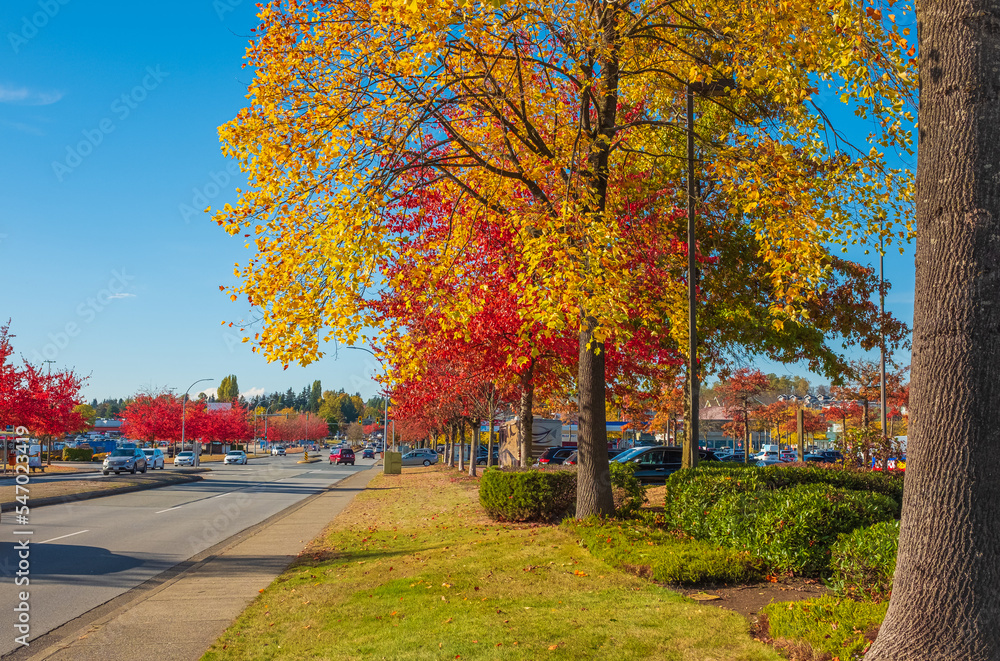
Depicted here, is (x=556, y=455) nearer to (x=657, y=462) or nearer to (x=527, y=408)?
(x=657, y=462)

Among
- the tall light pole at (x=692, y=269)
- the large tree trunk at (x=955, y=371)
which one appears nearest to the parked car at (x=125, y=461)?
the tall light pole at (x=692, y=269)

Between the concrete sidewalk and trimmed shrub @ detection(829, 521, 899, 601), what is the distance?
603cm

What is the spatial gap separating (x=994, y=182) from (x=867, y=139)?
6.82 m

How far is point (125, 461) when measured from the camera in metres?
40.1

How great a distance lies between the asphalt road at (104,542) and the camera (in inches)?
352

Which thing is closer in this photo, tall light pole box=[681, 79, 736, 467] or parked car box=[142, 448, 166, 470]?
tall light pole box=[681, 79, 736, 467]

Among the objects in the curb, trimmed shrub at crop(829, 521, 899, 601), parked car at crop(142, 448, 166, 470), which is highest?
trimmed shrub at crop(829, 521, 899, 601)

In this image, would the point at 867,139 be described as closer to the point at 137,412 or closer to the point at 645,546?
the point at 645,546

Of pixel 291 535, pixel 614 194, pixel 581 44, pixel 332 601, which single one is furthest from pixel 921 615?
pixel 291 535

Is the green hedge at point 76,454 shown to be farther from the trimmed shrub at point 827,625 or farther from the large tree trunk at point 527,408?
the trimmed shrub at point 827,625

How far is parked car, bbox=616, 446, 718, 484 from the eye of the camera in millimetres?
23922

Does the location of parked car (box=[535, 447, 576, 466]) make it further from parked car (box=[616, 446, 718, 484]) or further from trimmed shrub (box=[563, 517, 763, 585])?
trimmed shrub (box=[563, 517, 763, 585])

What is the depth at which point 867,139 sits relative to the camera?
425 inches

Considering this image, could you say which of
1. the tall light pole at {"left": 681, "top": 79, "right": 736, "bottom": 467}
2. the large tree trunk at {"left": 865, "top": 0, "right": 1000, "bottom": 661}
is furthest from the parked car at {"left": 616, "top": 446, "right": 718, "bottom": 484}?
the large tree trunk at {"left": 865, "top": 0, "right": 1000, "bottom": 661}
